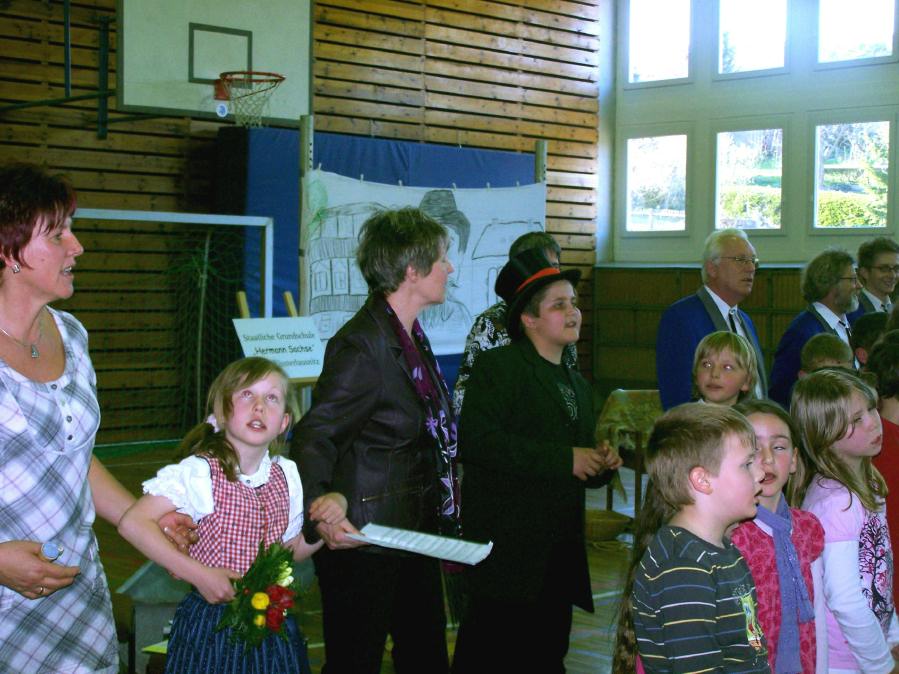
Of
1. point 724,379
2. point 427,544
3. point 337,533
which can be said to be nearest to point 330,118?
point 724,379

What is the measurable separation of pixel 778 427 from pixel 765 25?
11.5 metres

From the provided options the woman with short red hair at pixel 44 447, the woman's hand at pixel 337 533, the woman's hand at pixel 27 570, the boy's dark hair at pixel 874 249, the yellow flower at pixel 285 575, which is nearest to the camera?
the woman's hand at pixel 27 570

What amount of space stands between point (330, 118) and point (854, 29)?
20.0 ft

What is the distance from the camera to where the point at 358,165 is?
35.9 feet

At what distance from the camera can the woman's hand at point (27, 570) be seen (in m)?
1.88

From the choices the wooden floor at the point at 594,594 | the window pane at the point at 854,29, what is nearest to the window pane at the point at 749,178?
the window pane at the point at 854,29

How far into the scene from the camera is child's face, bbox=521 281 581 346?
347 cm

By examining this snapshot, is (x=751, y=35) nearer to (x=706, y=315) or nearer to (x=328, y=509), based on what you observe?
(x=706, y=315)

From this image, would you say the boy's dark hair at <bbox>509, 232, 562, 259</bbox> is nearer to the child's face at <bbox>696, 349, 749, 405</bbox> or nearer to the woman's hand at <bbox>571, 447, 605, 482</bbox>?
the child's face at <bbox>696, 349, 749, 405</bbox>

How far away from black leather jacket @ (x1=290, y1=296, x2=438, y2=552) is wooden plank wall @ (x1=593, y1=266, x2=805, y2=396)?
1024 centimetres

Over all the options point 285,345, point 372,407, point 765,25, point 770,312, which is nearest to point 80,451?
point 372,407

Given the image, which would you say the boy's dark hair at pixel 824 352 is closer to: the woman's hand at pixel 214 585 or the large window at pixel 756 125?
the woman's hand at pixel 214 585

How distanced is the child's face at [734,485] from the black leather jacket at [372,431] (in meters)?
0.88

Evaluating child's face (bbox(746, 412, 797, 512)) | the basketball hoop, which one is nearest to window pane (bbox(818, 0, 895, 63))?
the basketball hoop
